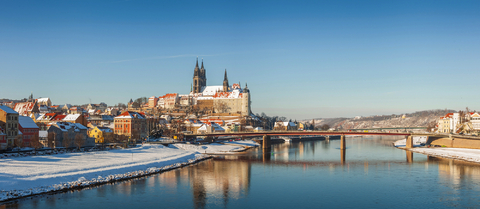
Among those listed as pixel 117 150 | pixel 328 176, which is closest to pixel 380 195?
pixel 328 176

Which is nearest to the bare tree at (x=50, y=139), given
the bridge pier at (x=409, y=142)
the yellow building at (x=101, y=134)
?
the yellow building at (x=101, y=134)

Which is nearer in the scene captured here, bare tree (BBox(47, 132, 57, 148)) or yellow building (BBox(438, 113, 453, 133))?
bare tree (BBox(47, 132, 57, 148))

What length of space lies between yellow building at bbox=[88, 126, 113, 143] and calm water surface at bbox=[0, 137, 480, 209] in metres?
34.7

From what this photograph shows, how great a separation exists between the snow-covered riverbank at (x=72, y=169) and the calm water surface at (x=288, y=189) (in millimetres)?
1856

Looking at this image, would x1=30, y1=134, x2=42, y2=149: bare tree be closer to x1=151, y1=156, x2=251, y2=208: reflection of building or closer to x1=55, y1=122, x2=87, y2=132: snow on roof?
x1=55, y1=122, x2=87, y2=132: snow on roof

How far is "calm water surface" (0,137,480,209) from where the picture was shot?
29047 mm

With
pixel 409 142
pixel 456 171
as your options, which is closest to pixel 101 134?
pixel 456 171

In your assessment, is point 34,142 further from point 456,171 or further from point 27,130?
point 456,171

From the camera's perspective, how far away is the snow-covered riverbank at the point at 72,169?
31875 mm

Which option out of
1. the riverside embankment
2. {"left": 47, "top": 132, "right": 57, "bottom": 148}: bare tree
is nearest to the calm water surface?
the riverside embankment

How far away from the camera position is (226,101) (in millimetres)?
198125

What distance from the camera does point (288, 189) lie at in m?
35.2

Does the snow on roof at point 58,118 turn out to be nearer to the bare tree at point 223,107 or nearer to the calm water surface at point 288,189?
the calm water surface at point 288,189

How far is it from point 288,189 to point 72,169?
21.2 meters
